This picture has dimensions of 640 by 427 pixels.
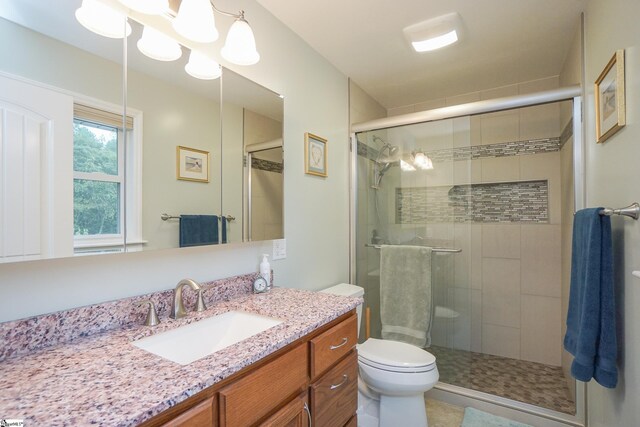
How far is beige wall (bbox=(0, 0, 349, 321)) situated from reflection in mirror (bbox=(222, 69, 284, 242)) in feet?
0.28

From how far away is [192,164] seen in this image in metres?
1.25

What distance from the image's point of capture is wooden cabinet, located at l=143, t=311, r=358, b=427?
2.38 ft

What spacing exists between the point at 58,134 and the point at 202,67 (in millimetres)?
638

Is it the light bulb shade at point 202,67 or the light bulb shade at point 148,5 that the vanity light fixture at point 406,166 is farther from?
the light bulb shade at point 148,5

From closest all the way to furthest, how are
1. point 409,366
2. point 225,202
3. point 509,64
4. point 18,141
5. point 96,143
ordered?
1. point 18,141
2. point 96,143
3. point 225,202
4. point 409,366
5. point 509,64

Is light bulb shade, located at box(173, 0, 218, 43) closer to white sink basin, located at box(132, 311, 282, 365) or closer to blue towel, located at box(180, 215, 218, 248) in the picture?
blue towel, located at box(180, 215, 218, 248)

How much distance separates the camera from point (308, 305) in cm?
129

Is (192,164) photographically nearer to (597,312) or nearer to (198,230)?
(198,230)

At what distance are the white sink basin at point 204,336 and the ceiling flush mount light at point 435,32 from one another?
6.02 ft

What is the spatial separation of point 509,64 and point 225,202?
2355 millimetres

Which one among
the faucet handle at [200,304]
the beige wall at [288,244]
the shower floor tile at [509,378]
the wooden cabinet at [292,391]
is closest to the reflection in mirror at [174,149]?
the beige wall at [288,244]

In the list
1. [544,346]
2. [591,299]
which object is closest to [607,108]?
[591,299]

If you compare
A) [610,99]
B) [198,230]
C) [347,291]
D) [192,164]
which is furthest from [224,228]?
[610,99]

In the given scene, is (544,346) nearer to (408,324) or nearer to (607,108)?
(408,324)
